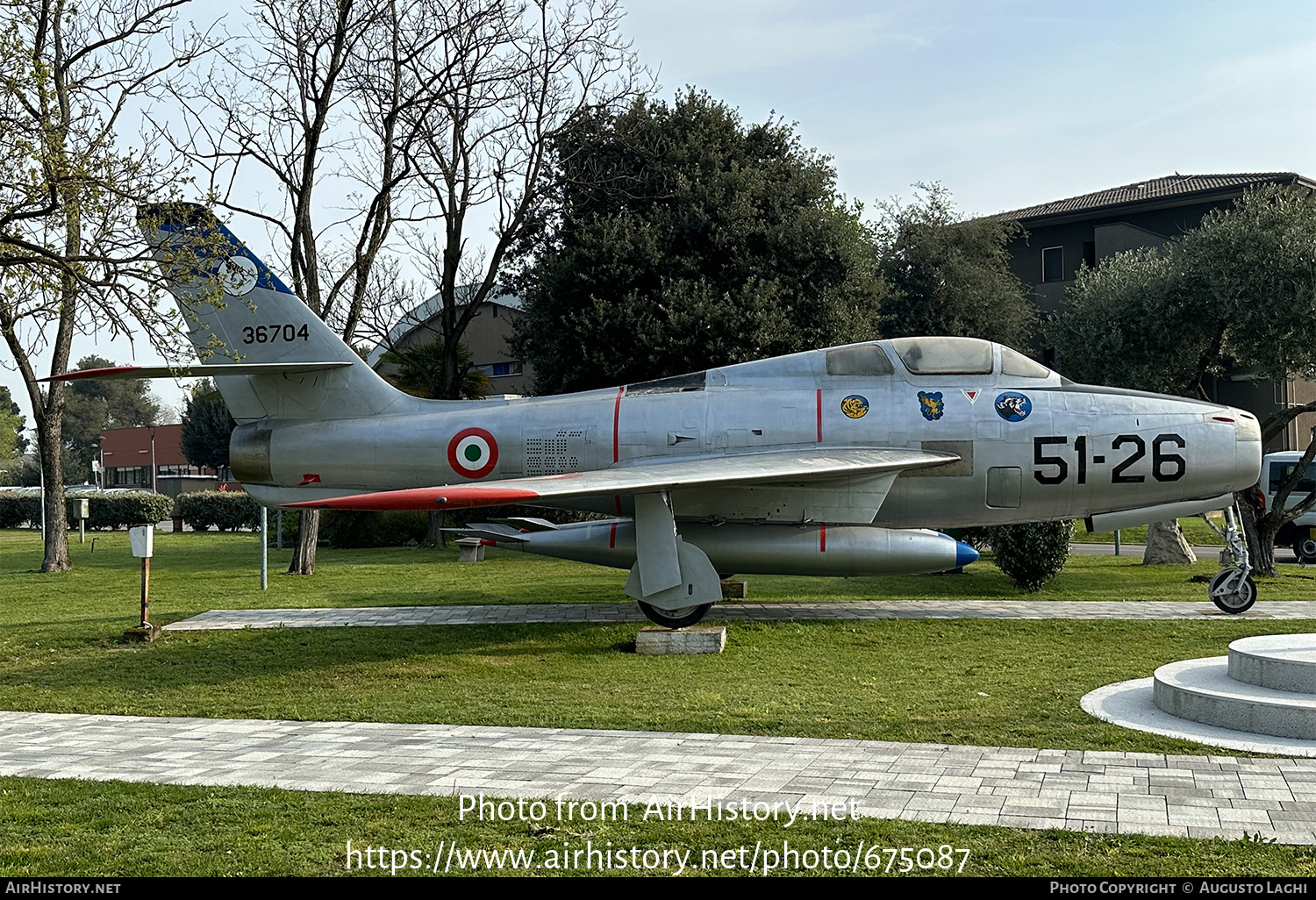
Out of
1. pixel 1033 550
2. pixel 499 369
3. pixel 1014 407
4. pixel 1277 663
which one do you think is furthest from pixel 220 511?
pixel 1277 663

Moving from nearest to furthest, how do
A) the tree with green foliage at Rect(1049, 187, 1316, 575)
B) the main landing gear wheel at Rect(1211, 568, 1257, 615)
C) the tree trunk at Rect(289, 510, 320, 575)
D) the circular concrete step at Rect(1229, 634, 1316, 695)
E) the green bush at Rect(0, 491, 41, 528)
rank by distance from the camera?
the circular concrete step at Rect(1229, 634, 1316, 695)
the main landing gear wheel at Rect(1211, 568, 1257, 615)
the tree with green foliage at Rect(1049, 187, 1316, 575)
the tree trunk at Rect(289, 510, 320, 575)
the green bush at Rect(0, 491, 41, 528)

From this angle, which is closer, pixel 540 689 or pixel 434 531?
pixel 540 689

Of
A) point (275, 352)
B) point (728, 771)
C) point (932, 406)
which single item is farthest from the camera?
point (275, 352)

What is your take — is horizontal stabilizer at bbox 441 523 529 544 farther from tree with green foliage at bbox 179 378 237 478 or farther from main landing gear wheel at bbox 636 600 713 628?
tree with green foliage at bbox 179 378 237 478

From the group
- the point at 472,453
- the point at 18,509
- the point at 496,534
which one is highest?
the point at 472,453

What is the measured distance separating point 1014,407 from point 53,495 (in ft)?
69.3

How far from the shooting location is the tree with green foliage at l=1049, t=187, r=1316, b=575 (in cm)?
1934

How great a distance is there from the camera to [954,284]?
40.4 meters

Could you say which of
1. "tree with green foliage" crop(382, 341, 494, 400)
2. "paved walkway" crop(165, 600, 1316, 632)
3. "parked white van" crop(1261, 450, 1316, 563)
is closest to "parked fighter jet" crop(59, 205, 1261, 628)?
"paved walkway" crop(165, 600, 1316, 632)

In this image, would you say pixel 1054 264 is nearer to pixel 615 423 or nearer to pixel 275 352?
pixel 615 423

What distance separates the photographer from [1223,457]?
43.1 ft

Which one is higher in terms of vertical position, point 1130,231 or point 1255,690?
point 1130,231

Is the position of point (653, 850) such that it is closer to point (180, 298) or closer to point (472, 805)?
point (472, 805)

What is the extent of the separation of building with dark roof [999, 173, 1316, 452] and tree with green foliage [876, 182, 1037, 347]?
7.34 feet
